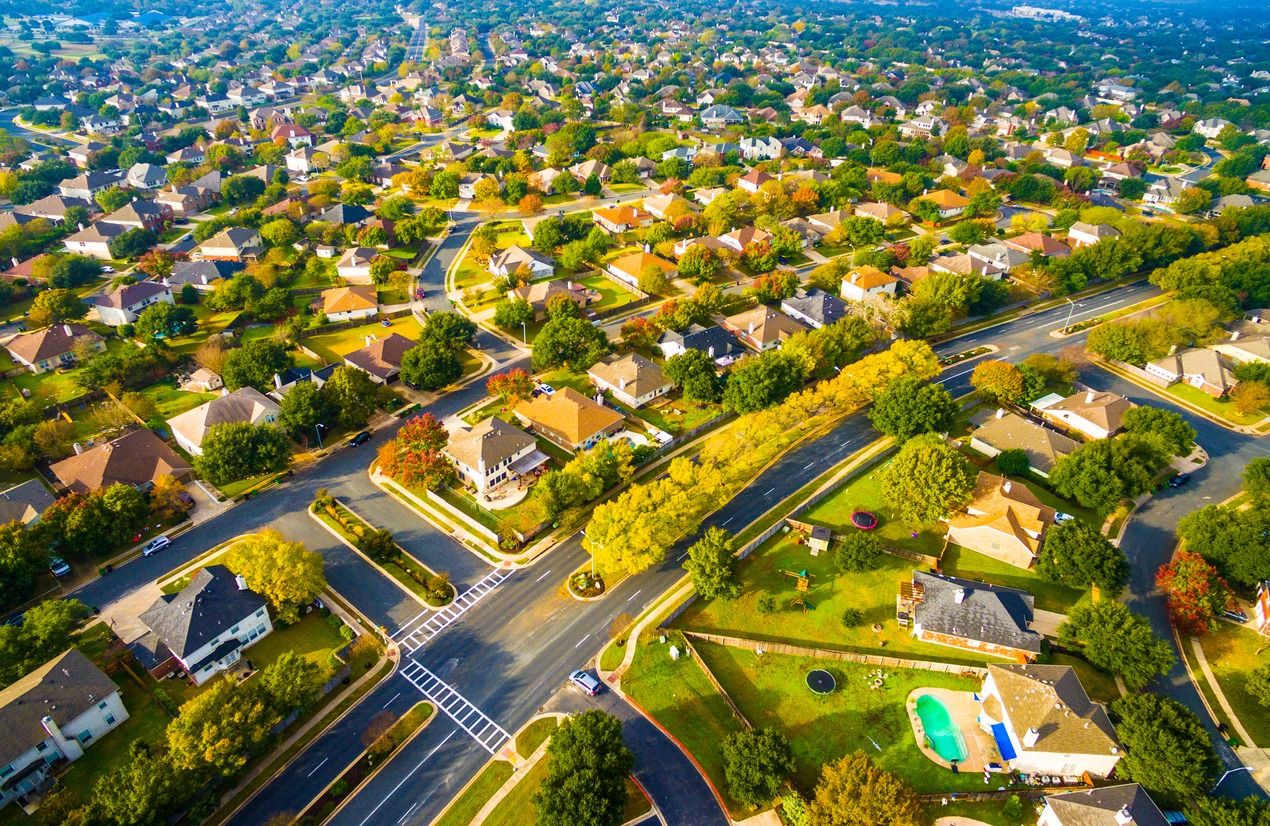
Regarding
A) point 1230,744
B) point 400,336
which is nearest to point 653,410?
point 400,336

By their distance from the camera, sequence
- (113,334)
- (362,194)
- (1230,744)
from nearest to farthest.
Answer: (1230,744) → (113,334) → (362,194)

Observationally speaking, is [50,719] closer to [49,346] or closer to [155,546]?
[155,546]

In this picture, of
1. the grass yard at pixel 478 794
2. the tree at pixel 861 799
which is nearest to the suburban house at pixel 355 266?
the grass yard at pixel 478 794

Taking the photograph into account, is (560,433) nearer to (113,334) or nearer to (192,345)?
(192,345)

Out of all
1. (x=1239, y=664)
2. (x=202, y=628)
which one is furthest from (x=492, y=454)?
(x=1239, y=664)

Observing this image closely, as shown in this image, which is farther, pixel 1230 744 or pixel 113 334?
pixel 113 334
